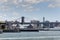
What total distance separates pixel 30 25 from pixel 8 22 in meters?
7.17

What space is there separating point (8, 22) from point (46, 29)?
1428 centimetres

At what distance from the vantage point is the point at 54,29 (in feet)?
309

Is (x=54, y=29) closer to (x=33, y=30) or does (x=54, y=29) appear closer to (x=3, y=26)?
(x=33, y=30)

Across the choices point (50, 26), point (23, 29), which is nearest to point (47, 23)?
point (50, 26)

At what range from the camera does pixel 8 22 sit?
8444cm

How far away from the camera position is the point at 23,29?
8519cm

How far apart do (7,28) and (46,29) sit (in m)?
14.7

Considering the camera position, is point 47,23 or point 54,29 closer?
point 47,23

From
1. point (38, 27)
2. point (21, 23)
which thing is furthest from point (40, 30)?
point (21, 23)

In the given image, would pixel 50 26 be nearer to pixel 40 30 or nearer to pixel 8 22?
pixel 40 30

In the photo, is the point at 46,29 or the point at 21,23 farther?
the point at 46,29

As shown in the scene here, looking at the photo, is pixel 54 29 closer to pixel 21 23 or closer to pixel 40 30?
pixel 40 30

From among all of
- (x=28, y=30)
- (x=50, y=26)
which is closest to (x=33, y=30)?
(x=28, y=30)

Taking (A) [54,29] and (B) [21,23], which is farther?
(A) [54,29]
